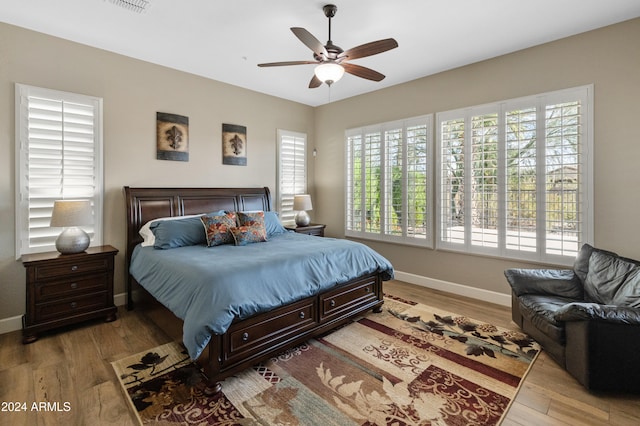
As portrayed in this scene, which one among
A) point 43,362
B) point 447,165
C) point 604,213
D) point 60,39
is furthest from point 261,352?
point 60,39

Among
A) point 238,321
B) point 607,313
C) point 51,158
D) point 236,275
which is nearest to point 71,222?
point 51,158

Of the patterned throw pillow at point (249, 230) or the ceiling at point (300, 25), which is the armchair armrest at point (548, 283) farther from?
the patterned throw pillow at point (249, 230)

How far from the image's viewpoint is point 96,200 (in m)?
3.52

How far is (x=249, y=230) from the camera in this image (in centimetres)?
360

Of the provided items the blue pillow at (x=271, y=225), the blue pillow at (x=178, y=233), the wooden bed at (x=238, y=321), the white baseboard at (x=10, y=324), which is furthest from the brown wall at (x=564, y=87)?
the white baseboard at (x=10, y=324)

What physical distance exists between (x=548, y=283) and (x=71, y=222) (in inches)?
178

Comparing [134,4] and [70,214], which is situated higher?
[134,4]

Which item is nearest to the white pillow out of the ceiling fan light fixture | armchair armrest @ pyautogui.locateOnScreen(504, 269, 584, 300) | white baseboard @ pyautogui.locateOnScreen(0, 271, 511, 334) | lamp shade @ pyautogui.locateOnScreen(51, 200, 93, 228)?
lamp shade @ pyautogui.locateOnScreen(51, 200, 93, 228)

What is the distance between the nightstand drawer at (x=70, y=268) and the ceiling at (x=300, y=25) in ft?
7.63

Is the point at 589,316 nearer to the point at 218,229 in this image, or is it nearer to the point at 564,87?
the point at 564,87

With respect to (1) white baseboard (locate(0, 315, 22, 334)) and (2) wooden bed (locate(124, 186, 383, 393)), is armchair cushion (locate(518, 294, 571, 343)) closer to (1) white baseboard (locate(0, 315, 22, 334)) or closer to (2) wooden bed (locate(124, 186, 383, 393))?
(2) wooden bed (locate(124, 186, 383, 393))

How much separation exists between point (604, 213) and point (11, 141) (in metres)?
5.87

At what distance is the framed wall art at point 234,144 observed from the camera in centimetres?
464

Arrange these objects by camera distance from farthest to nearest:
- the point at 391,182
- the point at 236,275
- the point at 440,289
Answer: the point at 391,182 → the point at 440,289 → the point at 236,275
